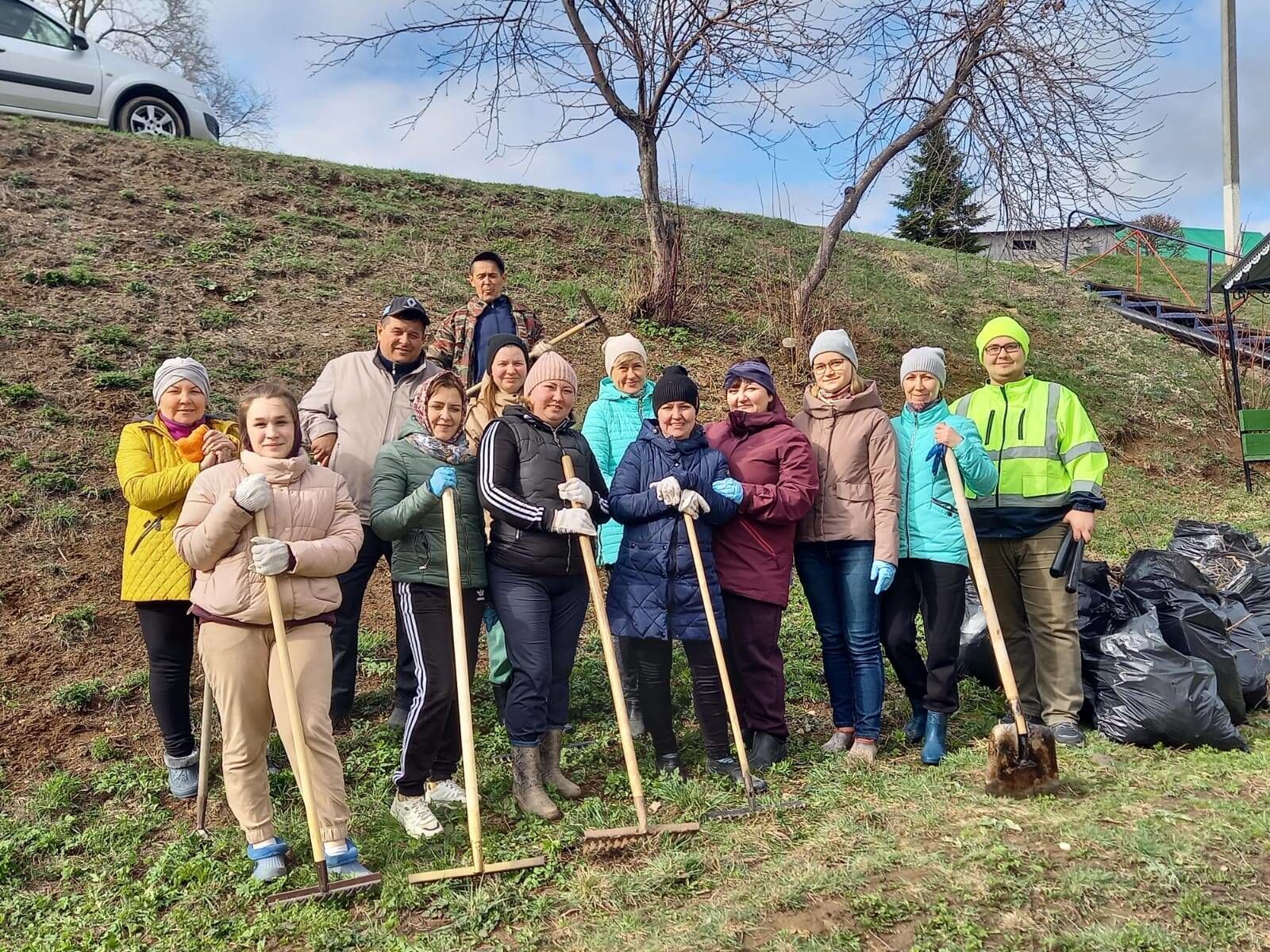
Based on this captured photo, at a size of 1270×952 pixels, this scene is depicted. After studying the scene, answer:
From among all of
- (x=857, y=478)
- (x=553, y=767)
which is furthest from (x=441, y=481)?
(x=857, y=478)

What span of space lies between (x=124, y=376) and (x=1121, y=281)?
17659 millimetres

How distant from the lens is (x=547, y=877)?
10.2ft

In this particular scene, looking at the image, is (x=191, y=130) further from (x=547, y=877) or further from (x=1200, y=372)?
(x=1200, y=372)

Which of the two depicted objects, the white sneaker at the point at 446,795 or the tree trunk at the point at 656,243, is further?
the tree trunk at the point at 656,243

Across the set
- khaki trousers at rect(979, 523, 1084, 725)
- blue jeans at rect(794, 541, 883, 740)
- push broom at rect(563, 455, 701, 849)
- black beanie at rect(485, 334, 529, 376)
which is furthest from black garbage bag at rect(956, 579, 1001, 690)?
black beanie at rect(485, 334, 529, 376)

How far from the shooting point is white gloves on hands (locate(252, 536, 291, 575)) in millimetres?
2988

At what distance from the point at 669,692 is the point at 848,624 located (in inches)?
35.0

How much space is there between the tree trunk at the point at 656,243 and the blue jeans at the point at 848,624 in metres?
6.14

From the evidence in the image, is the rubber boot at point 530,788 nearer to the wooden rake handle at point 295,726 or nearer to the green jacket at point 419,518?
the green jacket at point 419,518

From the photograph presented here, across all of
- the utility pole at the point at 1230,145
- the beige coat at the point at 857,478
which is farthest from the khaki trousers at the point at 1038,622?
the utility pole at the point at 1230,145

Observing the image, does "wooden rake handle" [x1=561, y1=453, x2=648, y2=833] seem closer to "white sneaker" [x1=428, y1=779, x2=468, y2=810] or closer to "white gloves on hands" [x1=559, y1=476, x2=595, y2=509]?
"white gloves on hands" [x1=559, y1=476, x2=595, y2=509]

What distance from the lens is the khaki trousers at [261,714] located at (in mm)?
3074

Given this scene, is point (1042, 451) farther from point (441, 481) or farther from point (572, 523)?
point (441, 481)

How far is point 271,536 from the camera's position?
3182 millimetres
